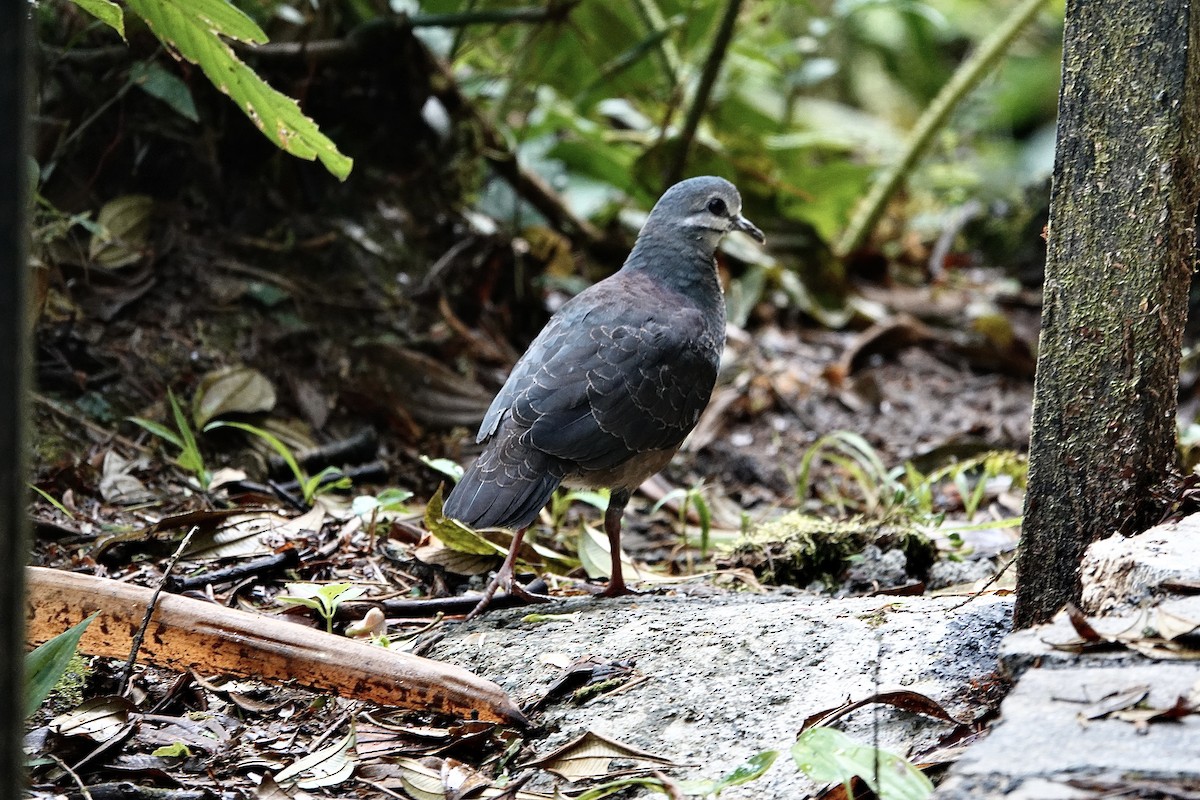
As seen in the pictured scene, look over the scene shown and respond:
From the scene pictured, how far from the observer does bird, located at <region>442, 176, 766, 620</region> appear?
3.65 meters

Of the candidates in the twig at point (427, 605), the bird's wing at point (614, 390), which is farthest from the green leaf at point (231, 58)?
the twig at point (427, 605)

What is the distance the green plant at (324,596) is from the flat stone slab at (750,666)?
31cm

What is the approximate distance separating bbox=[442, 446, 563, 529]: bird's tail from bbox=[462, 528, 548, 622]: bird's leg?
0.13 m

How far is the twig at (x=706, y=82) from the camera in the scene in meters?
6.29

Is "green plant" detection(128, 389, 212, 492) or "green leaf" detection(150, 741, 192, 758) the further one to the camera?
"green plant" detection(128, 389, 212, 492)

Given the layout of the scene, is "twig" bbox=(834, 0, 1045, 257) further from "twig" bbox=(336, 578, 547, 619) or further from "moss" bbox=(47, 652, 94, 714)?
"moss" bbox=(47, 652, 94, 714)

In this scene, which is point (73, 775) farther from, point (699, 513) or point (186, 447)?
point (699, 513)

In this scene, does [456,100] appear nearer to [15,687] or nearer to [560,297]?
[560,297]

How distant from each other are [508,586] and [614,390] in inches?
29.7

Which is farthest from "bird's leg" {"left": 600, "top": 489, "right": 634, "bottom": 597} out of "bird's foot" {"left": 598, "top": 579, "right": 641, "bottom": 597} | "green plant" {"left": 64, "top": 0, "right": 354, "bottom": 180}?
"green plant" {"left": 64, "top": 0, "right": 354, "bottom": 180}

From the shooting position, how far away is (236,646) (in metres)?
2.86

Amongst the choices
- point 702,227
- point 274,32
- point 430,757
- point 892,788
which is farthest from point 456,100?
point 892,788

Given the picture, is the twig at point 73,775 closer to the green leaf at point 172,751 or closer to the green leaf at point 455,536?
the green leaf at point 172,751

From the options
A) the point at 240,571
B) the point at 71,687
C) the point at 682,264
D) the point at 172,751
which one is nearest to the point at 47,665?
the point at 172,751
